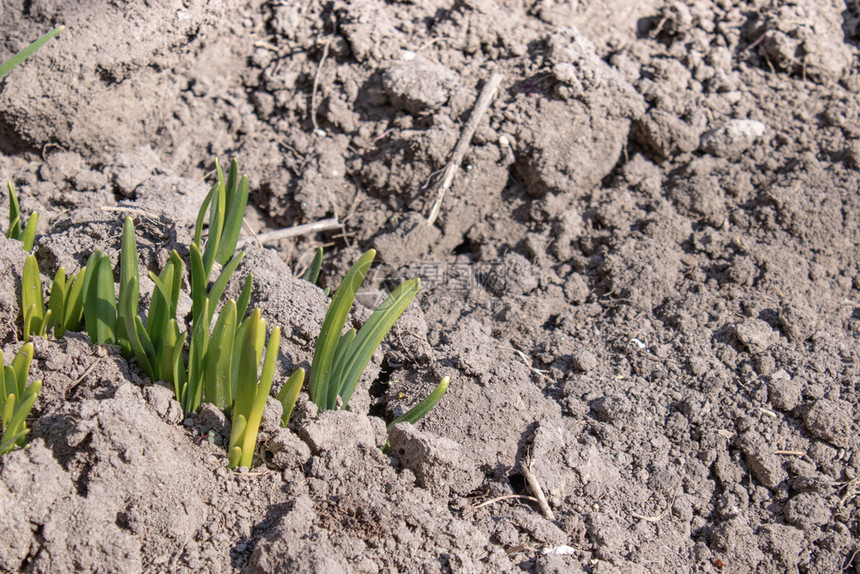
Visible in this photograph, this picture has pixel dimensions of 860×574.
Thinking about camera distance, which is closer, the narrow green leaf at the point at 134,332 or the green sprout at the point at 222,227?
the narrow green leaf at the point at 134,332

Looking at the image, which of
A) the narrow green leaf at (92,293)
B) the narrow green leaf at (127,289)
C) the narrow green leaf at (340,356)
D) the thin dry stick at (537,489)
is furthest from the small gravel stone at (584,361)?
the narrow green leaf at (92,293)

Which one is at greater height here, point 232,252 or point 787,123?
point 787,123

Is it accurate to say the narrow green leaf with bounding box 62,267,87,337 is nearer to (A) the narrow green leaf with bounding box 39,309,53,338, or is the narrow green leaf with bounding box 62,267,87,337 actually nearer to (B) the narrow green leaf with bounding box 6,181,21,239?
(A) the narrow green leaf with bounding box 39,309,53,338

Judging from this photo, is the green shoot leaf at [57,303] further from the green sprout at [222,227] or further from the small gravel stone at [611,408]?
the small gravel stone at [611,408]

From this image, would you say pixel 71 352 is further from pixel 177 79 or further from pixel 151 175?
pixel 177 79

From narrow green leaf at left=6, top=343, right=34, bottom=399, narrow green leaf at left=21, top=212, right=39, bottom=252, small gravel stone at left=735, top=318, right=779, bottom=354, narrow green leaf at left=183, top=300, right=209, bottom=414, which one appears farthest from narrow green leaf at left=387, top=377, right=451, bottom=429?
narrow green leaf at left=21, top=212, right=39, bottom=252

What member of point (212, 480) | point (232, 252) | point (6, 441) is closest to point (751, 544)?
point (212, 480)
